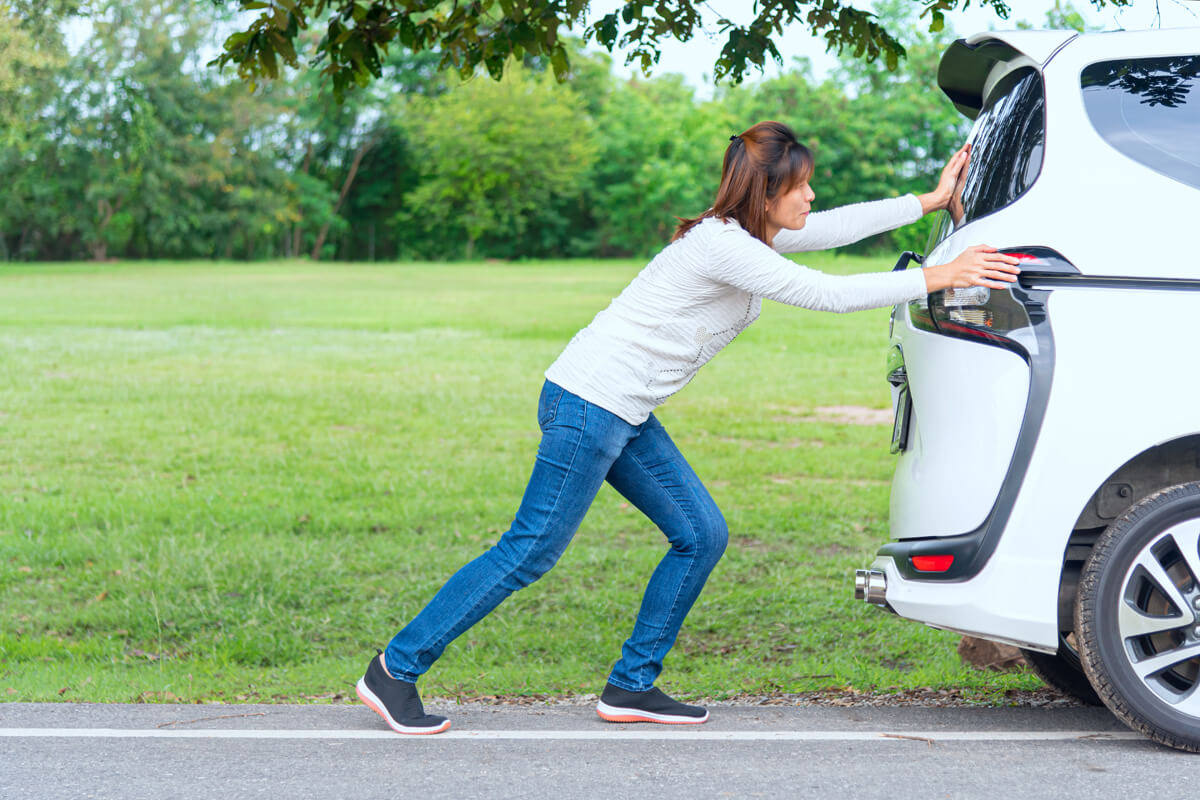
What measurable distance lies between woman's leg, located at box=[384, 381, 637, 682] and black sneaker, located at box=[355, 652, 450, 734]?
1.4 inches

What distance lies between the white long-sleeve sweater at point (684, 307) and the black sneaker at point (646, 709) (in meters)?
0.92

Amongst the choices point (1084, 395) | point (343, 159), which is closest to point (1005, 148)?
point (1084, 395)

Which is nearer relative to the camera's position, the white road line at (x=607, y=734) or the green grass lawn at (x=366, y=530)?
the white road line at (x=607, y=734)

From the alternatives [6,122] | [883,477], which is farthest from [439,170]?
[883,477]

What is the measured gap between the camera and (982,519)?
3.47 meters

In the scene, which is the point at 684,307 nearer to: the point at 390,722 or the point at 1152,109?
the point at 1152,109

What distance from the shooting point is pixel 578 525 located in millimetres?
3947

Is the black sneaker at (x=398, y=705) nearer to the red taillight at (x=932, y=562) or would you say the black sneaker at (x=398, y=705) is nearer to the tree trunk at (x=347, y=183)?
the red taillight at (x=932, y=562)

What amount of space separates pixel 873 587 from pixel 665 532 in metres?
0.68

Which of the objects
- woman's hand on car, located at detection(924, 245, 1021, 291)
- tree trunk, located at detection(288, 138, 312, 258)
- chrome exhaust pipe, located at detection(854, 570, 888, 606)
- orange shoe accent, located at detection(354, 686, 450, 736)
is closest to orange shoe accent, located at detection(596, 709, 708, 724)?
orange shoe accent, located at detection(354, 686, 450, 736)

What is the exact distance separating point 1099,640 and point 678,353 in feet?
4.74

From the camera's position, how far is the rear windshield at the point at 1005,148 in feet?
A: 11.6

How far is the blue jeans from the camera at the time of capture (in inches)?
151

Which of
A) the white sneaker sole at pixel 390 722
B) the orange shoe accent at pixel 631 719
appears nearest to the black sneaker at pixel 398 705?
the white sneaker sole at pixel 390 722
